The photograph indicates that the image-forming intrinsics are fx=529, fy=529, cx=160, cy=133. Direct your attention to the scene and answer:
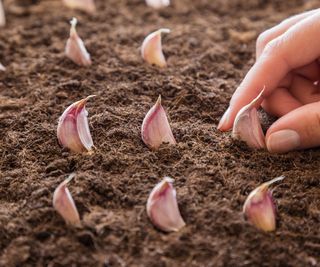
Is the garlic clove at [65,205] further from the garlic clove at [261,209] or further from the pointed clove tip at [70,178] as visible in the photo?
the garlic clove at [261,209]

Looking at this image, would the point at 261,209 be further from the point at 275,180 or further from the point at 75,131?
the point at 75,131

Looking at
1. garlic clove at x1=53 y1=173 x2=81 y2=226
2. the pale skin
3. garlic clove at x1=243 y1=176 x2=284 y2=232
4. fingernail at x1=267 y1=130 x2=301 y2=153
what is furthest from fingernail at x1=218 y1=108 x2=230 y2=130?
garlic clove at x1=53 y1=173 x2=81 y2=226

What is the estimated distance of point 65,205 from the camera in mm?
768

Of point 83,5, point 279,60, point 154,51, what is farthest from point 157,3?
point 279,60

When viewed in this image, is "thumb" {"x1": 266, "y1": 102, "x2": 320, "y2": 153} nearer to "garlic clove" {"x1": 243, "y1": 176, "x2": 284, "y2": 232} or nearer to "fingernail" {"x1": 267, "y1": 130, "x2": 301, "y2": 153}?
"fingernail" {"x1": 267, "y1": 130, "x2": 301, "y2": 153}

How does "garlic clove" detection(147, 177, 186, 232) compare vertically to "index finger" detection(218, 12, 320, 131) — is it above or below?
below

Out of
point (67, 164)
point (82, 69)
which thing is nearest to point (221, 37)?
point (82, 69)

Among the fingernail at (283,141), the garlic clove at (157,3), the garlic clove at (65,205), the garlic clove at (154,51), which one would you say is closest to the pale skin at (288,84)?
the fingernail at (283,141)

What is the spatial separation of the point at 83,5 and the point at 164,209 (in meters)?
0.87

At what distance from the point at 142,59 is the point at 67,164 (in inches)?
16.1

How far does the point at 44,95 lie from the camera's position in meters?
1.08

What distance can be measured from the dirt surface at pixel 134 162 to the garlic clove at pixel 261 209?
2cm

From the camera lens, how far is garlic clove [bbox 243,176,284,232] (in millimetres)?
759

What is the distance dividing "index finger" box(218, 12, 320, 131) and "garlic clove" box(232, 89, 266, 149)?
0.16 ft
